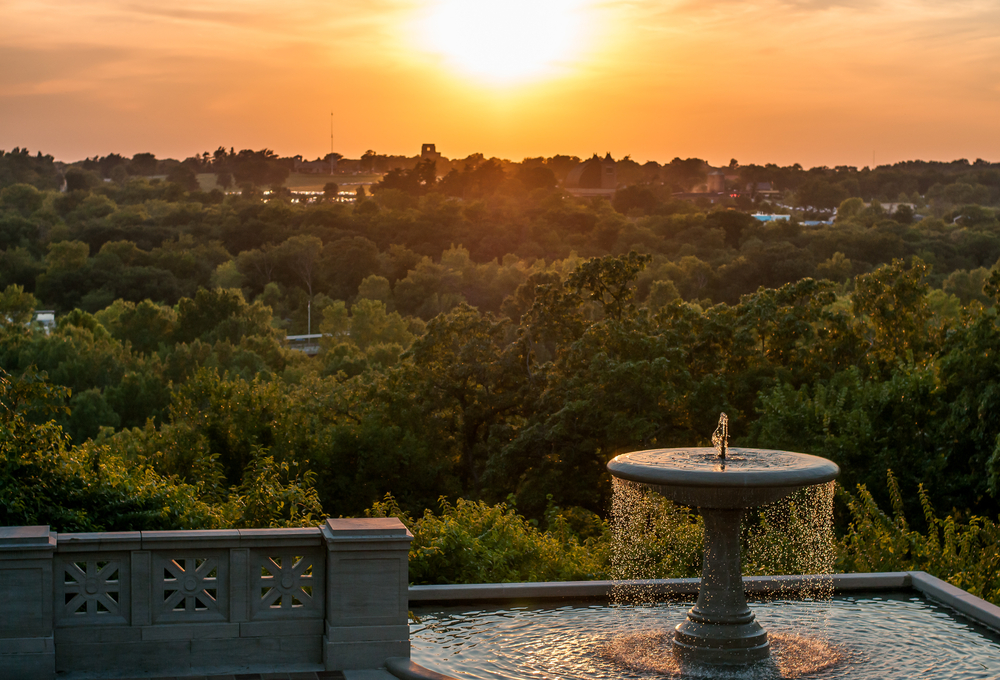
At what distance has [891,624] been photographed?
11352 mm

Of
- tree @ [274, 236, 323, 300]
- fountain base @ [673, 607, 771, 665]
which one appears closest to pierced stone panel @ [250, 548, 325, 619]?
fountain base @ [673, 607, 771, 665]

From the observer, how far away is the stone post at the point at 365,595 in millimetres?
8711

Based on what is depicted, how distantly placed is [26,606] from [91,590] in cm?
50

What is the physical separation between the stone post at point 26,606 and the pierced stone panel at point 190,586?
80cm

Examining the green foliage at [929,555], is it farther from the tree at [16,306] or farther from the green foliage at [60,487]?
the tree at [16,306]

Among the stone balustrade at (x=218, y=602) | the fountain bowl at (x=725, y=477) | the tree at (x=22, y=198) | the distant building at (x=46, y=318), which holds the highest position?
the tree at (x=22, y=198)

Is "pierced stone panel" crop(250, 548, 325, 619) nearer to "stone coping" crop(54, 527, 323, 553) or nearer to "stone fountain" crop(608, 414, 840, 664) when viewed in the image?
"stone coping" crop(54, 527, 323, 553)

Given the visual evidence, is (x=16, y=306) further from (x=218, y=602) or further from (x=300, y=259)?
(x=218, y=602)

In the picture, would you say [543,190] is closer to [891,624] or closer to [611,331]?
[611,331]

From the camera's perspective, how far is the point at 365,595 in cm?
877

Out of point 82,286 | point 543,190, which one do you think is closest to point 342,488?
point 82,286

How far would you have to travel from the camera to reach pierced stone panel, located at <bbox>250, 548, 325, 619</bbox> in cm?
883

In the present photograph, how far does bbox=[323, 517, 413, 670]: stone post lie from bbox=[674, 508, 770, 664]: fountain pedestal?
3.01 m

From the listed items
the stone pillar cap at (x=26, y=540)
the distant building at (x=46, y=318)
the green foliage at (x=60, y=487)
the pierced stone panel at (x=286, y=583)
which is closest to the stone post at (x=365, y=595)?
the pierced stone panel at (x=286, y=583)
